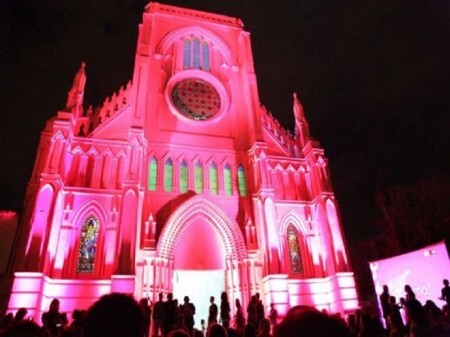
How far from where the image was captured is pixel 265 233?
61.9ft

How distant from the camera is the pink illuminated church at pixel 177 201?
16656 mm

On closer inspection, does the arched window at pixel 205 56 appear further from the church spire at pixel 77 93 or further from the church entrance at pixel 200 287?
the church entrance at pixel 200 287

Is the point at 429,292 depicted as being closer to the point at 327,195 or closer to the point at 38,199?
the point at 327,195

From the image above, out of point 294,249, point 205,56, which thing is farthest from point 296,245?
point 205,56

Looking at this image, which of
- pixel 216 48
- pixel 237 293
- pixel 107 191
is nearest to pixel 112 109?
pixel 107 191

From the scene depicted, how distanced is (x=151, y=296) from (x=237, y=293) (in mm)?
4787

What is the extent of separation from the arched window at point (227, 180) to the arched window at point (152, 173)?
14.4 ft

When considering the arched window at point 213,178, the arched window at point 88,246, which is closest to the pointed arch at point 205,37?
the arched window at point 213,178

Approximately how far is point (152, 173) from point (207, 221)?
4.46 meters

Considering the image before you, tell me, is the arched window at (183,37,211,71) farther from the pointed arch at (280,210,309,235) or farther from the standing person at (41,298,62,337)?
the standing person at (41,298,62,337)

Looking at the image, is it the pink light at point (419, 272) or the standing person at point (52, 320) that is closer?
the standing person at point (52, 320)

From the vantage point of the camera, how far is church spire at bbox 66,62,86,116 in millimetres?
20609

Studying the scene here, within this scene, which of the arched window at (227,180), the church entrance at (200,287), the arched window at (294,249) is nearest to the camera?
the church entrance at (200,287)

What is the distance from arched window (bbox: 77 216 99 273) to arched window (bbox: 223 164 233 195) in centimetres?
794
